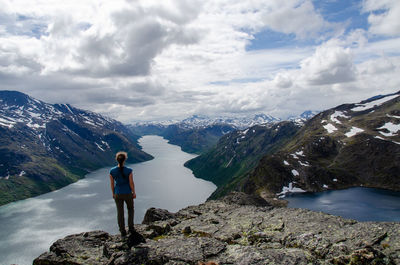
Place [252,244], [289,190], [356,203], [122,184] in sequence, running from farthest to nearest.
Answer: [289,190], [356,203], [252,244], [122,184]

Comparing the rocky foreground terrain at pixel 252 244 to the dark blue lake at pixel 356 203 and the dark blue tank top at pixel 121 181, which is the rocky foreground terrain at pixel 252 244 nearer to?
the dark blue tank top at pixel 121 181

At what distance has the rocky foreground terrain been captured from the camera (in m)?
14.1

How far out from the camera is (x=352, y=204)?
12825cm

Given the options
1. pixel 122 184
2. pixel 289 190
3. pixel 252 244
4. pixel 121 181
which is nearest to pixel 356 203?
pixel 289 190

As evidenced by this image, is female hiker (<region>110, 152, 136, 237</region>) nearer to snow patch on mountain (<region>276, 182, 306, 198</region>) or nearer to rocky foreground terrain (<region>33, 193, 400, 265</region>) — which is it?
rocky foreground terrain (<region>33, 193, 400, 265</region>)

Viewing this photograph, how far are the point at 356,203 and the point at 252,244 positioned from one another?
138 meters

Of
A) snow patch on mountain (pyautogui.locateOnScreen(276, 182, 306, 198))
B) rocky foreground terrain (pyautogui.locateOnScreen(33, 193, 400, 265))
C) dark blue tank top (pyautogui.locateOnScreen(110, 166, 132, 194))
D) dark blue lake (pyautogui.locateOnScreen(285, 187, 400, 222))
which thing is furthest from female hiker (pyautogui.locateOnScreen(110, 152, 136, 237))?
snow patch on mountain (pyautogui.locateOnScreen(276, 182, 306, 198))

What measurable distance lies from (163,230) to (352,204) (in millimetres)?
134238

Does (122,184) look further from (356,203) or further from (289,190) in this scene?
(289,190)

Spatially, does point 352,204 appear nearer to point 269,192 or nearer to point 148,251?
point 269,192

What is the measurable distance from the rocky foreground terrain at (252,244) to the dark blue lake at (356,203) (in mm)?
102871

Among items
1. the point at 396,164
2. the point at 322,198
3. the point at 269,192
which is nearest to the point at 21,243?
the point at 269,192

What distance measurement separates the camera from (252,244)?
17.8 metres

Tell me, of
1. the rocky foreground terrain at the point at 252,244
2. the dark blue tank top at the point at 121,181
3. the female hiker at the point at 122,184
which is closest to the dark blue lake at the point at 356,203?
the rocky foreground terrain at the point at 252,244
